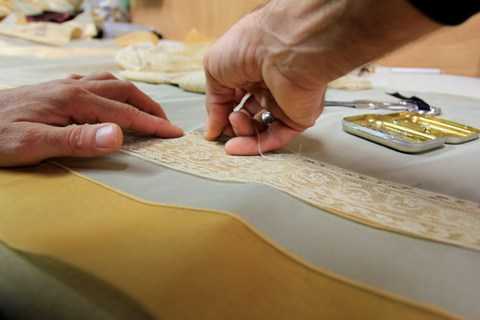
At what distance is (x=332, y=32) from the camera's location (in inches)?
13.1

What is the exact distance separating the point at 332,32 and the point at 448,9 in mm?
96

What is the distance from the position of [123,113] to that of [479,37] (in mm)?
1049

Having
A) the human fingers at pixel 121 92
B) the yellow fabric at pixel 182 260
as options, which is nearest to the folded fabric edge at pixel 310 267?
the yellow fabric at pixel 182 260

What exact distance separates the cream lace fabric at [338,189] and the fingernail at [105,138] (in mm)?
48

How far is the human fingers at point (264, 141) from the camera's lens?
1.61ft

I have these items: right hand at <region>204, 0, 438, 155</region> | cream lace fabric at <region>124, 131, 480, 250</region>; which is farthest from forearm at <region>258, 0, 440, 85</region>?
cream lace fabric at <region>124, 131, 480, 250</region>

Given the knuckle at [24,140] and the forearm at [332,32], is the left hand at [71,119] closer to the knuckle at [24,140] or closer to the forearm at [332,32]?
the knuckle at [24,140]

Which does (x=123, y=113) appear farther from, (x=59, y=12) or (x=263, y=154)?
(x=59, y=12)

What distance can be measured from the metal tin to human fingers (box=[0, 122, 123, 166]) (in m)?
0.33

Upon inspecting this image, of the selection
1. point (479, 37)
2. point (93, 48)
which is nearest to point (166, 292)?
point (479, 37)

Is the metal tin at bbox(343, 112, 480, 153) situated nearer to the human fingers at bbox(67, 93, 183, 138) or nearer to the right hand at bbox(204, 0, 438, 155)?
the right hand at bbox(204, 0, 438, 155)

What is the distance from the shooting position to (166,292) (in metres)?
0.25

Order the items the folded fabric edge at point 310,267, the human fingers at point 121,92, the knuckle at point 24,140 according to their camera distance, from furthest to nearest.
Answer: the human fingers at point 121,92 < the knuckle at point 24,140 < the folded fabric edge at point 310,267

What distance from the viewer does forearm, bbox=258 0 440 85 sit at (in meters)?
0.29
